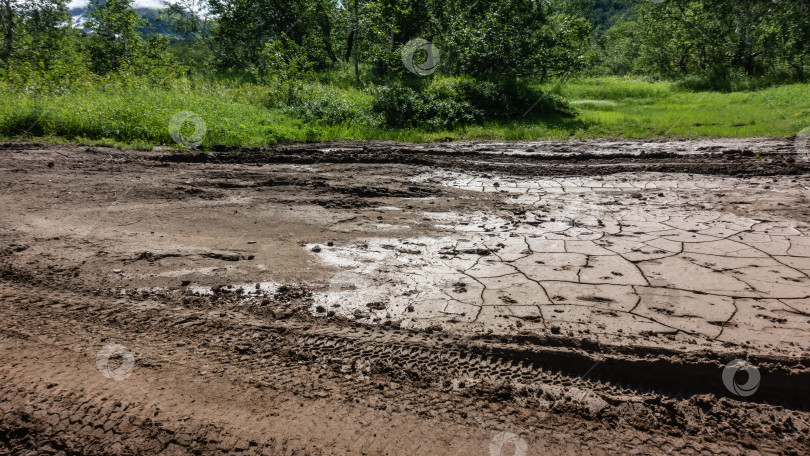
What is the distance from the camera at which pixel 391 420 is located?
1.80 meters

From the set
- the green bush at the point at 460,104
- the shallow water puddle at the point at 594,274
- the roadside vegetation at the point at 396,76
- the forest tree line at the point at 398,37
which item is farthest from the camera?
the forest tree line at the point at 398,37

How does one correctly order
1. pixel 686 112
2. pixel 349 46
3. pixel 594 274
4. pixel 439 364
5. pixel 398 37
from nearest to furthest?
pixel 439 364, pixel 594 274, pixel 686 112, pixel 398 37, pixel 349 46

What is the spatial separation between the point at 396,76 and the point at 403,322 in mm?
14221

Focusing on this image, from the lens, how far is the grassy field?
27.1ft

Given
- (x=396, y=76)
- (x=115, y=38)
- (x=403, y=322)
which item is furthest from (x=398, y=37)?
(x=403, y=322)

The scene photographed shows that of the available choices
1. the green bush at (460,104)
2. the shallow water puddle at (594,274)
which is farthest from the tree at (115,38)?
the shallow water puddle at (594,274)

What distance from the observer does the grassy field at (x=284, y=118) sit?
8.27 meters

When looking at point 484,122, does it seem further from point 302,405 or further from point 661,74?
point 661,74

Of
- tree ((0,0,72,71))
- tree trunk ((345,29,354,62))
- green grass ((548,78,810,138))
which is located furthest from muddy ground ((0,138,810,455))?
tree trunk ((345,29,354,62))

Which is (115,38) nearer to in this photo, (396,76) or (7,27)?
(7,27)

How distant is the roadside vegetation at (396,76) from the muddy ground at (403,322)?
482cm

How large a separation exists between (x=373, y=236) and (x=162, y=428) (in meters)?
2.38

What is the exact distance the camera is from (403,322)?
8.16ft

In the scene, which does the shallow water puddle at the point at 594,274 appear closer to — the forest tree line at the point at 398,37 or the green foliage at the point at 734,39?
the forest tree line at the point at 398,37
